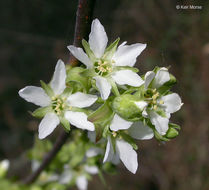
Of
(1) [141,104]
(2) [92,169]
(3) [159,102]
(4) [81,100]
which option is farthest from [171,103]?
(2) [92,169]

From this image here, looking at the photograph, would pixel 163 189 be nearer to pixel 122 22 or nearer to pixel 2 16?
pixel 122 22

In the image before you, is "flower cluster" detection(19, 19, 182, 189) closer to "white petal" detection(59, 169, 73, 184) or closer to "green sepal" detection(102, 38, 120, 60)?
"green sepal" detection(102, 38, 120, 60)

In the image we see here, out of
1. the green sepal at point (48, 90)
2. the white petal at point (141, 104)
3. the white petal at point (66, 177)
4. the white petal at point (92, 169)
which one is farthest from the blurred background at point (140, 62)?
the white petal at point (141, 104)

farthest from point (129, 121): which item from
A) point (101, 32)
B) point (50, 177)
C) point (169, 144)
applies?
point (169, 144)

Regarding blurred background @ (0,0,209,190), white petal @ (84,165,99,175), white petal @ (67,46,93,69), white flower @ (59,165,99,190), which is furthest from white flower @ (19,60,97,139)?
blurred background @ (0,0,209,190)

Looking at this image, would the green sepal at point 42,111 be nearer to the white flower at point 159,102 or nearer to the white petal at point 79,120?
the white petal at point 79,120

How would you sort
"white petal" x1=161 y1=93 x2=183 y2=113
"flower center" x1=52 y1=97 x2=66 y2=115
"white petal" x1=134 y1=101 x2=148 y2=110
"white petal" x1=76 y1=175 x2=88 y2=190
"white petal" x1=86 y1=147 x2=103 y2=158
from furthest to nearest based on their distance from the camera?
1. "white petal" x1=76 y1=175 x2=88 y2=190
2. "white petal" x1=86 y1=147 x2=103 y2=158
3. "flower center" x1=52 y1=97 x2=66 y2=115
4. "white petal" x1=161 y1=93 x2=183 y2=113
5. "white petal" x1=134 y1=101 x2=148 y2=110

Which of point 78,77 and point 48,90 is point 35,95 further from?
point 78,77

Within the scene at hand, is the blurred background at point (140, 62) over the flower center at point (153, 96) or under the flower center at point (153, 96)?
under
